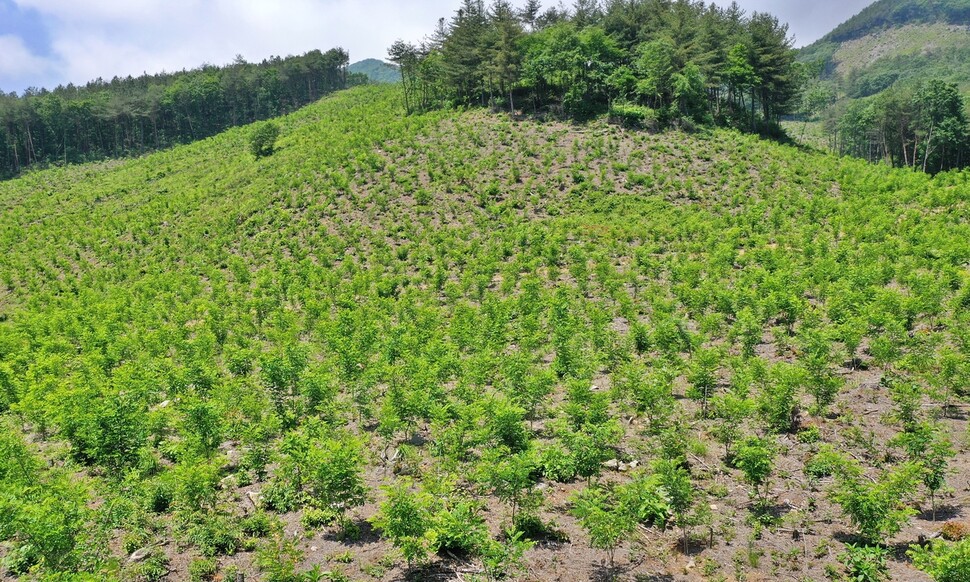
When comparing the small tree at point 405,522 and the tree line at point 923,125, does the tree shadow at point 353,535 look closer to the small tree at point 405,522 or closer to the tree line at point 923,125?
the small tree at point 405,522

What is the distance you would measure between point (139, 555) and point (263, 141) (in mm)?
51386

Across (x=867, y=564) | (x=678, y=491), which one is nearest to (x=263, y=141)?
(x=678, y=491)

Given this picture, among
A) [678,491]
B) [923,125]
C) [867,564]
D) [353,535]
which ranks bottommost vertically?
[867,564]

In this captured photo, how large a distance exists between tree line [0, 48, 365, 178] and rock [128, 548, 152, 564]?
9566cm

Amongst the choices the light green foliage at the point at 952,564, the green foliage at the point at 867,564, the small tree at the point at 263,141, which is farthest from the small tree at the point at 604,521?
the small tree at the point at 263,141

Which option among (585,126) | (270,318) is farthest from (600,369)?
(585,126)

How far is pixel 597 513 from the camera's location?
29.0ft

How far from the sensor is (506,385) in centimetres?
1580

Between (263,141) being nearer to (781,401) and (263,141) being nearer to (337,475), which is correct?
(337,475)

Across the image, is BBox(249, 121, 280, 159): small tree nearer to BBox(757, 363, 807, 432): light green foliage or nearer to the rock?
the rock

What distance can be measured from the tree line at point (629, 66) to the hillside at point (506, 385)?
533 inches

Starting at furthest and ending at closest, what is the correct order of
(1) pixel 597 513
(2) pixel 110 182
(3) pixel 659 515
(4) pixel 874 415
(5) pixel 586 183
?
(2) pixel 110 182 → (5) pixel 586 183 → (4) pixel 874 415 → (3) pixel 659 515 → (1) pixel 597 513

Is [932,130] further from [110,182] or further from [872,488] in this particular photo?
[110,182]

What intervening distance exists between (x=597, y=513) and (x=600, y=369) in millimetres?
9467
